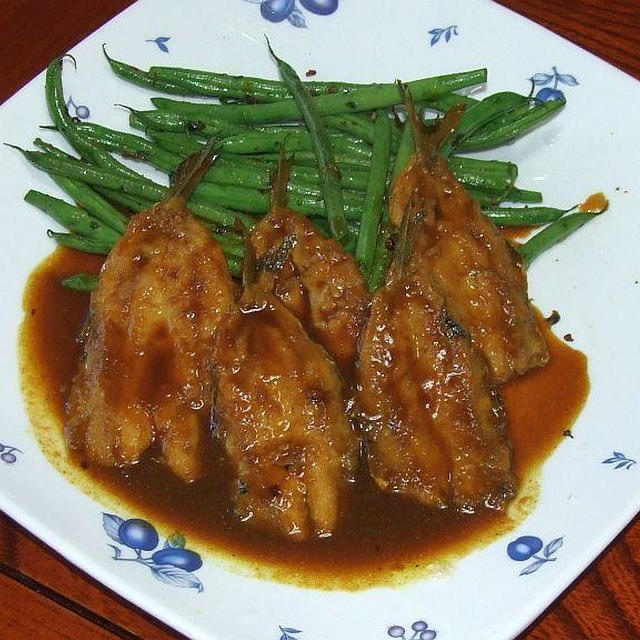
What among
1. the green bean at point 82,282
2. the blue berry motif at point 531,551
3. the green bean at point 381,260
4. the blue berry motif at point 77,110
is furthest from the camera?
the blue berry motif at point 77,110

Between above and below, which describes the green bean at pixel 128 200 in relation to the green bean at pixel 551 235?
above

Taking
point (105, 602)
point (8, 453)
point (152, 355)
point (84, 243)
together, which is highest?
point (84, 243)

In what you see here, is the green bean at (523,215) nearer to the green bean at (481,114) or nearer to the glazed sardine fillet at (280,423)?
the green bean at (481,114)

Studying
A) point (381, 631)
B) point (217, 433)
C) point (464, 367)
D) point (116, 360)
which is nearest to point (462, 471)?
point (464, 367)

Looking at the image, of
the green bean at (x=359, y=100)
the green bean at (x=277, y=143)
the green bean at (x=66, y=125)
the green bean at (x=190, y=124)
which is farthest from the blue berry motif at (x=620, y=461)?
the green bean at (x=66, y=125)

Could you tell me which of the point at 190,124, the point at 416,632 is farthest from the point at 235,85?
the point at 416,632

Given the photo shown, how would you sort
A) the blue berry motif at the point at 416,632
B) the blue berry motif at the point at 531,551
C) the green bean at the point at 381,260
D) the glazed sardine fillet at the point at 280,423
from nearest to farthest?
the blue berry motif at the point at 416,632 → the blue berry motif at the point at 531,551 → the glazed sardine fillet at the point at 280,423 → the green bean at the point at 381,260

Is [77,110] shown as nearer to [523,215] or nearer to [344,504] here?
[523,215]
